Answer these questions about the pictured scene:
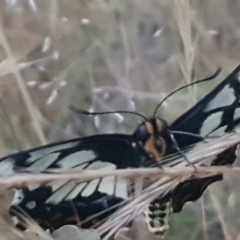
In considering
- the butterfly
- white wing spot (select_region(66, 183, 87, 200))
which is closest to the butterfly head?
the butterfly

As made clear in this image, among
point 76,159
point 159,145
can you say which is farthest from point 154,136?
point 76,159

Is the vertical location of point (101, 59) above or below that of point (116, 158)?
above

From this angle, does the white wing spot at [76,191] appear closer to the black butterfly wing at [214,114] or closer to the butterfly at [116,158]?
the butterfly at [116,158]

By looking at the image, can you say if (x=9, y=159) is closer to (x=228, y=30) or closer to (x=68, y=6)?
(x=68, y=6)

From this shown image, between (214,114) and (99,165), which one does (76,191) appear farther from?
(214,114)

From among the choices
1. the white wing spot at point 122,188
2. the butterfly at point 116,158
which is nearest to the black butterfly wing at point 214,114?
the butterfly at point 116,158

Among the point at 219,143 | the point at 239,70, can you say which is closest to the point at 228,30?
the point at 239,70

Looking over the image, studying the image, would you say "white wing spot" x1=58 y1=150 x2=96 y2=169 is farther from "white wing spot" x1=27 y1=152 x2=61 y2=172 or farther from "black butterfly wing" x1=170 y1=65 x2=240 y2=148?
"black butterfly wing" x1=170 y1=65 x2=240 y2=148
